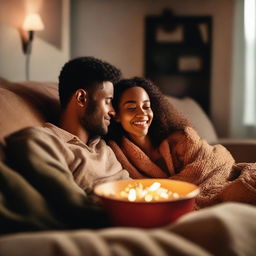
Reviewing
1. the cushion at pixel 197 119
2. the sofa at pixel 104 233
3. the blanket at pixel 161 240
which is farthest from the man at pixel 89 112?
the cushion at pixel 197 119

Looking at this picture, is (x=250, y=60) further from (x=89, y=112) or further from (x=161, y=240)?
(x=161, y=240)

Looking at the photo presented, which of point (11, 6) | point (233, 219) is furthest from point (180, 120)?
point (11, 6)

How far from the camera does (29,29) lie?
2389 millimetres

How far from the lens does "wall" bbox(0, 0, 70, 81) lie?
2.27 meters

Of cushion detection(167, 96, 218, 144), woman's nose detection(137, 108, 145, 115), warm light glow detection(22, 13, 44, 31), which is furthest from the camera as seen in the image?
warm light glow detection(22, 13, 44, 31)

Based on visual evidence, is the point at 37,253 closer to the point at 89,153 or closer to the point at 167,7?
the point at 89,153

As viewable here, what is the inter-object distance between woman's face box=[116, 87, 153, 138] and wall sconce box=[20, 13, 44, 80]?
1.20m

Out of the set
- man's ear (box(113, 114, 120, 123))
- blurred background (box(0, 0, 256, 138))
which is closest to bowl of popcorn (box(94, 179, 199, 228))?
man's ear (box(113, 114, 120, 123))

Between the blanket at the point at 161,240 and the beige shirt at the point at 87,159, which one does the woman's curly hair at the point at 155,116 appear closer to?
the beige shirt at the point at 87,159

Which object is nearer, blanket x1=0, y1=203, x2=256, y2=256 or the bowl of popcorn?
blanket x1=0, y1=203, x2=256, y2=256

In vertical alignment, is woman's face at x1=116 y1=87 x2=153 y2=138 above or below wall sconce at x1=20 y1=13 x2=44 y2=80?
→ below

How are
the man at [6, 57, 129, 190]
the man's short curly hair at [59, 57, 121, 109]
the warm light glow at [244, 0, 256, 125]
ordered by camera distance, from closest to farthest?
the man at [6, 57, 129, 190] < the man's short curly hair at [59, 57, 121, 109] < the warm light glow at [244, 0, 256, 125]

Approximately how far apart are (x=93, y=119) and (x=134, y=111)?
21 centimetres

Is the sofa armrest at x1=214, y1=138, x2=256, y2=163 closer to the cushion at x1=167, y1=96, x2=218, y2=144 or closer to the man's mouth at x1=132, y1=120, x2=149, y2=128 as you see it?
the cushion at x1=167, y1=96, x2=218, y2=144
